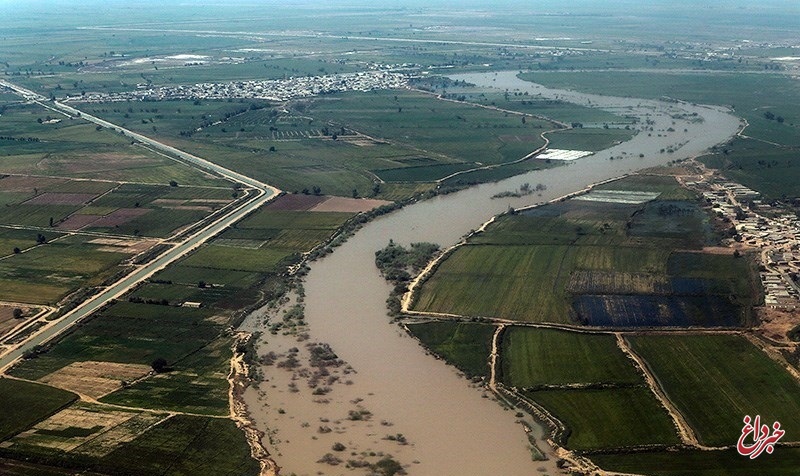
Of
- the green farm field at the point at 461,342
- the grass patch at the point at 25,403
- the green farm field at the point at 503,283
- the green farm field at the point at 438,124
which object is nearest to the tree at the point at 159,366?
the grass patch at the point at 25,403

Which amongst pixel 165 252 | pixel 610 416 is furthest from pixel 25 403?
pixel 610 416

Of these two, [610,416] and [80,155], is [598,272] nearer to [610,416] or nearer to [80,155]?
[610,416]

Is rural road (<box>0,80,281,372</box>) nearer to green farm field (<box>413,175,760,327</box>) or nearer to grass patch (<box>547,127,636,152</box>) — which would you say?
green farm field (<box>413,175,760,327</box>)

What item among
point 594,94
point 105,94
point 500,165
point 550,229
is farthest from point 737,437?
point 105,94

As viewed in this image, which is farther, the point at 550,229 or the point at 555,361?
the point at 550,229

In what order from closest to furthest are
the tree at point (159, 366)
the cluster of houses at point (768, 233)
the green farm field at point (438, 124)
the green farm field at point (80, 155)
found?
the tree at point (159, 366) → the cluster of houses at point (768, 233) → the green farm field at point (80, 155) → the green farm field at point (438, 124)

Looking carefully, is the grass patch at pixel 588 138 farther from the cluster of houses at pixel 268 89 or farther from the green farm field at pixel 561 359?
the green farm field at pixel 561 359

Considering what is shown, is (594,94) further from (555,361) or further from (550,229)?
(555,361)
